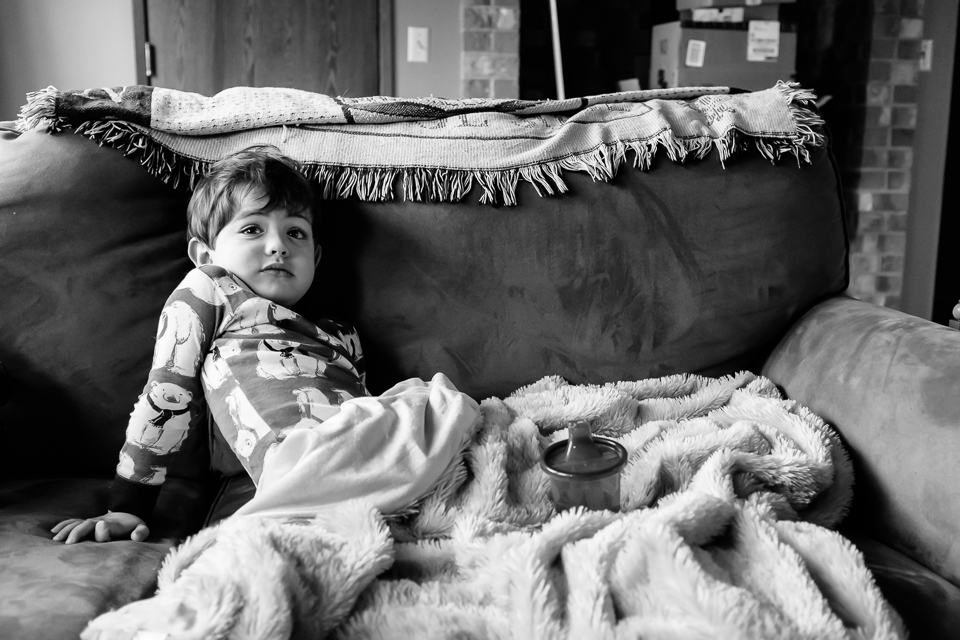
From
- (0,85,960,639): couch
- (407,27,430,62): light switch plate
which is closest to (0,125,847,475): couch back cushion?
(0,85,960,639): couch

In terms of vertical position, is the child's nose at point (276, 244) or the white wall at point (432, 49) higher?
the white wall at point (432, 49)

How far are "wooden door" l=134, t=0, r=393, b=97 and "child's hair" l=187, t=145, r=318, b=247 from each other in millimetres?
2167

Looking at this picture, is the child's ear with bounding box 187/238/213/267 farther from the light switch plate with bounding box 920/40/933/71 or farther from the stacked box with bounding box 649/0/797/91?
the light switch plate with bounding box 920/40/933/71

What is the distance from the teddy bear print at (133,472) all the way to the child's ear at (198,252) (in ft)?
1.05

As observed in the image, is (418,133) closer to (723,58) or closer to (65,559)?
(65,559)

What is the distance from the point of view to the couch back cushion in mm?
1181

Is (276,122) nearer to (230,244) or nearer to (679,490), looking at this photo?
(230,244)

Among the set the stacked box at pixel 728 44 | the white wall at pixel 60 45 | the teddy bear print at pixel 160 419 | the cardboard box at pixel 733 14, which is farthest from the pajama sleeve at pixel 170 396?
the cardboard box at pixel 733 14

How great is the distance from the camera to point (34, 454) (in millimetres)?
1185

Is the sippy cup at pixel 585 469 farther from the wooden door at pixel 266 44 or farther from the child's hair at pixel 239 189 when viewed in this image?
the wooden door at pixel 266 44

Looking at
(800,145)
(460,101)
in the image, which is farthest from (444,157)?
(800,145)

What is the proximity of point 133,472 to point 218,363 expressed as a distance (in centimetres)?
18

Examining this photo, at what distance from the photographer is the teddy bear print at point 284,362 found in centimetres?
113

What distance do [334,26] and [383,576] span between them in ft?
9.27
